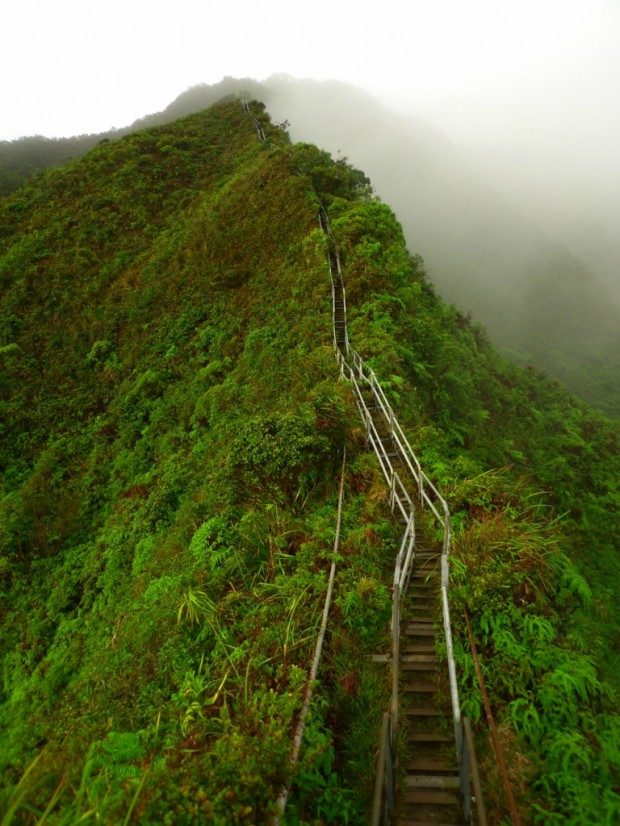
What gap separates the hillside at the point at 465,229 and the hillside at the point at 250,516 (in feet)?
37.9

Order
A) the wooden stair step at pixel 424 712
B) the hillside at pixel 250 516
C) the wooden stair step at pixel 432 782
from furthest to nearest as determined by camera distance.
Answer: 1. the wooden stair step at pixel 424 712
2. the hillside at pixel 250 516
3. the wooden stair step at pixel 432 782

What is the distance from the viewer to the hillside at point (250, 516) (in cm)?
481

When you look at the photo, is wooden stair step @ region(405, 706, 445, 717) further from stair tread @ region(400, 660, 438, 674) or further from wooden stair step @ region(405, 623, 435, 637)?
wooden stair step @ region(405, 623, 435, 637)

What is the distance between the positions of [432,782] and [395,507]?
15.7ft

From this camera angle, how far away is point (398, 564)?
668cm

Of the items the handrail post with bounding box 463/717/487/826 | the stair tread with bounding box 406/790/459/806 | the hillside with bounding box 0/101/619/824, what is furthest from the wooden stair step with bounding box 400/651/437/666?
the handrail post with bounding box 463/717/487/826

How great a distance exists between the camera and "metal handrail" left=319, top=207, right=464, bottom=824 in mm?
4281

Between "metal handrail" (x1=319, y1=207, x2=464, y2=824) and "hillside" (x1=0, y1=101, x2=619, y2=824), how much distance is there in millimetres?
314

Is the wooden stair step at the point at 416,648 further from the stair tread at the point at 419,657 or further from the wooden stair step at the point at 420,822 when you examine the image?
the wooden stair step at the point at 420,822

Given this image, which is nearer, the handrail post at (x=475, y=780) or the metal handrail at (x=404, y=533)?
the handrail post at (x=475, y=780)

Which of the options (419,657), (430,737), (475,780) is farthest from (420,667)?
(475,780)

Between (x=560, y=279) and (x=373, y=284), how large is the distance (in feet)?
135

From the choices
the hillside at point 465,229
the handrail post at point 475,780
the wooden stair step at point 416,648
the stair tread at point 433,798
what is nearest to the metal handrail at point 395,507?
the handrail post at point 475,780

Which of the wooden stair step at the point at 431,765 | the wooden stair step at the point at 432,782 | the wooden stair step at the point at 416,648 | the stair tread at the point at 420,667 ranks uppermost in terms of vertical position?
the wooden stair step at the point at 432,782
